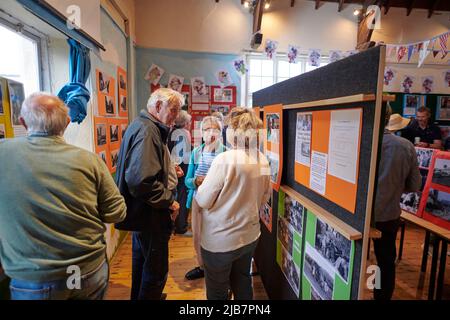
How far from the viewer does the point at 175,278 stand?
7.34ft

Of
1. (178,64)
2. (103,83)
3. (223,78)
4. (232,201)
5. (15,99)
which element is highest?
(178,64)

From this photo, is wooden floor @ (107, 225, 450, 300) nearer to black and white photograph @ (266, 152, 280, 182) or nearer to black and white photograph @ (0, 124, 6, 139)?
black and white photograph @ (266, 152, 280, 182)

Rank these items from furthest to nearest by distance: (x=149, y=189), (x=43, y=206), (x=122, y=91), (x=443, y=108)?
(x=443, y=108) → (x=122, y=91) → (x=149, y=189) → (x=43, y=206)

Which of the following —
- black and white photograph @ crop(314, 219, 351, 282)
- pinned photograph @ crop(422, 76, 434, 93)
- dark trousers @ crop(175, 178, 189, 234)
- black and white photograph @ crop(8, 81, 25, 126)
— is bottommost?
dark trousers @ crop(175, 178, 189, 234)

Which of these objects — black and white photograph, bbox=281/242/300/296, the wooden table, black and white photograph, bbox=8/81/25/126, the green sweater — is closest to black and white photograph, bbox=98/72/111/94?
black and white photograph, bbox=8/81/25/126

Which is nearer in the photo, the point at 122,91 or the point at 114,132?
the point at 114,132

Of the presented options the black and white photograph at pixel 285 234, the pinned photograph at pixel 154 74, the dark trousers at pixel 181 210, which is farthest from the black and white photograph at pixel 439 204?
the pinned photograph at pixel 154 74

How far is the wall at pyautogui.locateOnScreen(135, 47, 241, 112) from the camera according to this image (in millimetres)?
3859

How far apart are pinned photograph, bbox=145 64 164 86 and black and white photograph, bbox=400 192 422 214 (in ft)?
11.8

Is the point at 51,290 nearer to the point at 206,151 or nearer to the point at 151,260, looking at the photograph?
the point at 151,260

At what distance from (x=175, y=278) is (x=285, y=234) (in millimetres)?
1193

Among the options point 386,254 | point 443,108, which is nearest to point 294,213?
point 386,254

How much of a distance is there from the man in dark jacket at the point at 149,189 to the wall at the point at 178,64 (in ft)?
8.43

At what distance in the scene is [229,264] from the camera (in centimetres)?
138
